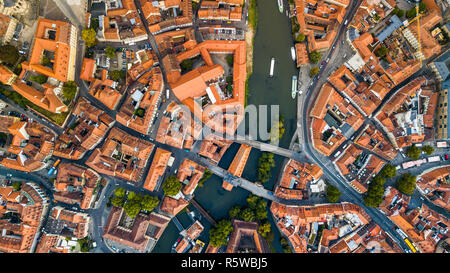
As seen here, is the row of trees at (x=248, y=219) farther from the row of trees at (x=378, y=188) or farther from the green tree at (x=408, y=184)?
the green tree at (x=408, y=184)

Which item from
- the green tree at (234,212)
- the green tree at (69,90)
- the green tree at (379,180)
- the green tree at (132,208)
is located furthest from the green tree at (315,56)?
the green tree at (69,90)

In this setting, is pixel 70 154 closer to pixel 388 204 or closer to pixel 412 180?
pixel 388 204

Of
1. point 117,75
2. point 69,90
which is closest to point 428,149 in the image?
point 117,75

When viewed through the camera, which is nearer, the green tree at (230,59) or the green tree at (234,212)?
the green tree at (230,59)

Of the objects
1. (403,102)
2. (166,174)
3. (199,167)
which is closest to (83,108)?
(166,174)

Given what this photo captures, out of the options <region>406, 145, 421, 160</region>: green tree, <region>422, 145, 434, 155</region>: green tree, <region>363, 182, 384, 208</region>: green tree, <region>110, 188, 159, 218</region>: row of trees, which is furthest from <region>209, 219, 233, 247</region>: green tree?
<region>422, 145, 434, 155</region>: green tree

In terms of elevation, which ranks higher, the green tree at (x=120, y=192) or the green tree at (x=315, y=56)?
the green tree at (x=315, y=56)

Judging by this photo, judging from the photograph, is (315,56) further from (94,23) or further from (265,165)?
(94,23)
